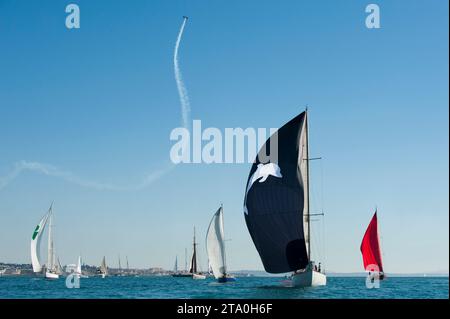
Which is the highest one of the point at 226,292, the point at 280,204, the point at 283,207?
the point at 280,204

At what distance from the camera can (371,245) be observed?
78.7 metres

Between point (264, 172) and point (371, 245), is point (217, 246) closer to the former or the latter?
→ point (371, 245)

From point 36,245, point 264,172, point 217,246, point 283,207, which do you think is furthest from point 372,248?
point 36,245

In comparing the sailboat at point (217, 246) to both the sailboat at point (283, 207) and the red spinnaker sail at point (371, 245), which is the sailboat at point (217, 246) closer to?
the red spinnaker sail at point (371, 245)

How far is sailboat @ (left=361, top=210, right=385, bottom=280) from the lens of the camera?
257ft

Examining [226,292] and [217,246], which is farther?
[217,246]

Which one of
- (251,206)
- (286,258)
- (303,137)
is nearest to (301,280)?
(286,258)

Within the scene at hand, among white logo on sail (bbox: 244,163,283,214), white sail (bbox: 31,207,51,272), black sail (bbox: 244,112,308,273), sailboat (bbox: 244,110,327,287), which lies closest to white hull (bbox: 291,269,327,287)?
sailboat (bbox: 244,110,327,287)

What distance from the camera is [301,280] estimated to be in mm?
52406

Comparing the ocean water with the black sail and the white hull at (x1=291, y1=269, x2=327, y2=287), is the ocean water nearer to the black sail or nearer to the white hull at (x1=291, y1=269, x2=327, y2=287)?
the white hull at (x1=291, y1=269, x2=327, y2=287)

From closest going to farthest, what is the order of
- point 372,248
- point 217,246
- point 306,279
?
point 306,279 → point 372,248 → point 217,246

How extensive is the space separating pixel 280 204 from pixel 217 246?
38.8 metres
